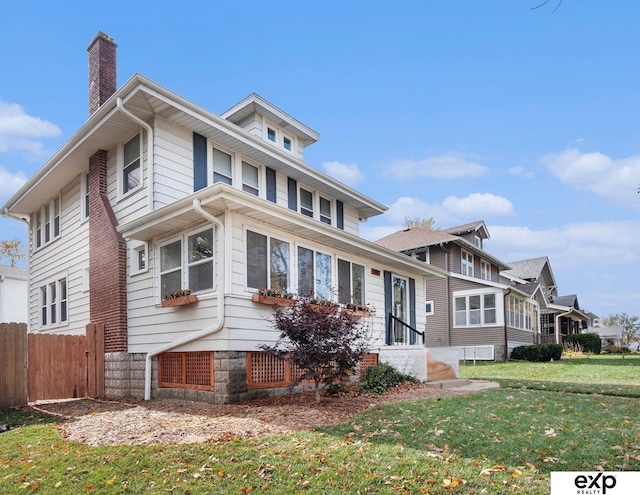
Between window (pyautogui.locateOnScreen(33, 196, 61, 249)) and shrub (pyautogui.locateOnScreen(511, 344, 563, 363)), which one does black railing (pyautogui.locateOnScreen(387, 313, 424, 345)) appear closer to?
shrub (pyautogui.locateOnScreen(511, 344, 563, 363))

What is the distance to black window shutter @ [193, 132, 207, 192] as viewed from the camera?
36.3 feet

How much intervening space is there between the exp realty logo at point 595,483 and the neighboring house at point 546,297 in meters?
27.2

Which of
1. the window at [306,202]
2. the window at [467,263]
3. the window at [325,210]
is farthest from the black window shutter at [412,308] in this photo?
the window at [467,263]

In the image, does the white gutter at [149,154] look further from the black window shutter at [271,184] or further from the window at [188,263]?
the black window shutter at [271,184]

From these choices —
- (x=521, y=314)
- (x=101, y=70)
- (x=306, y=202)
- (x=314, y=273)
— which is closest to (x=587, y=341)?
(x=521, y=314)

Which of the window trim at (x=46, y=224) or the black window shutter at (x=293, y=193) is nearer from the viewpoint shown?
the black window shutter at (x=293, y=193)

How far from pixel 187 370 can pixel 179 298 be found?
4.77ft

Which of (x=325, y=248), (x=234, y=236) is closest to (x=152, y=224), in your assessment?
(x=234, y=236)

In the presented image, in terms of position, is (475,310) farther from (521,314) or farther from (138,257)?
(138,257)

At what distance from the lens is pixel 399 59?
33.0 feet

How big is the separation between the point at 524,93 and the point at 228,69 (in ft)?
26.8

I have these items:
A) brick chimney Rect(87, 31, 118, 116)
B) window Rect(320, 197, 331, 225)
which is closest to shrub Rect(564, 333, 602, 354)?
window Rect(320, 197, 331, 225)

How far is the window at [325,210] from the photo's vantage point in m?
14.9

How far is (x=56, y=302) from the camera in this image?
46.8ft
